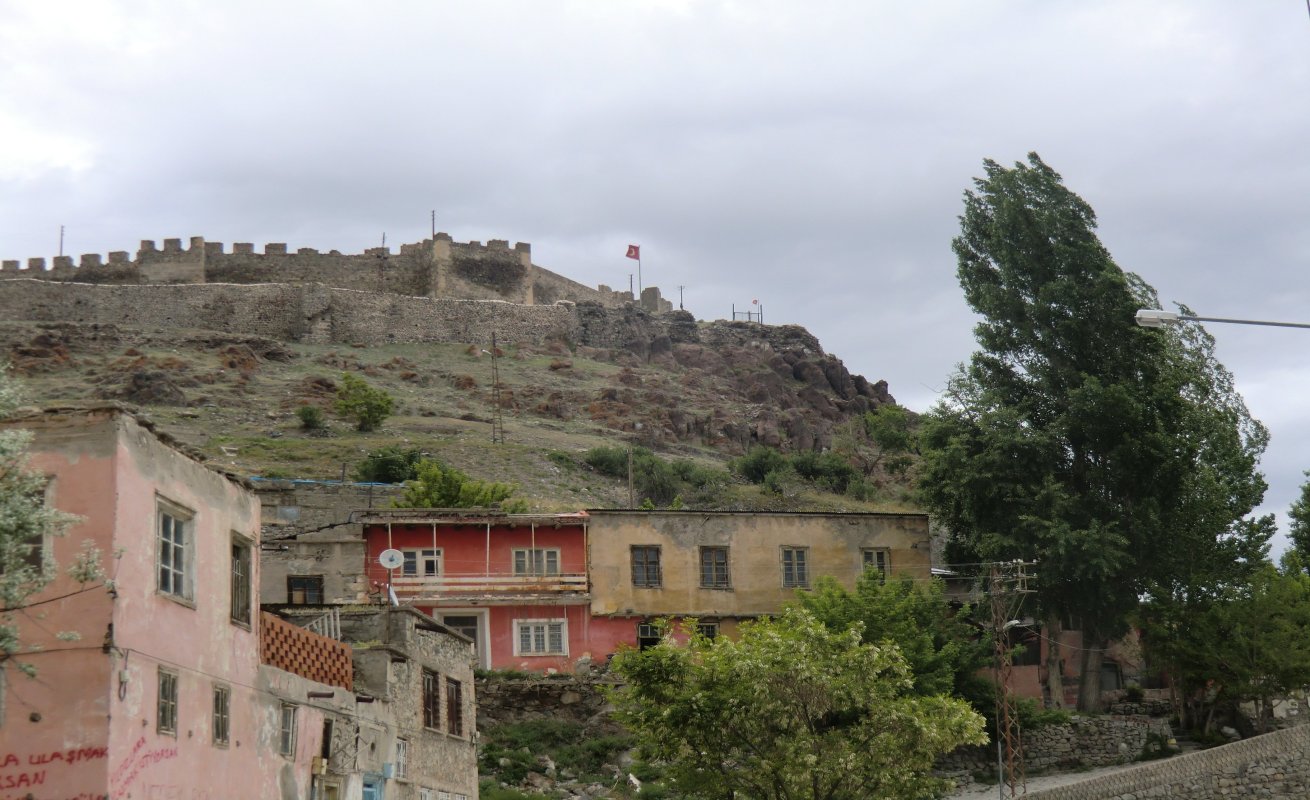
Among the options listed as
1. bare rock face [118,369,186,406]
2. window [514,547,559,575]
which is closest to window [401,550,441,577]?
window [514,547,559,575]

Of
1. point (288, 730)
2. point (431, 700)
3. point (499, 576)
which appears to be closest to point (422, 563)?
point (499, 576)

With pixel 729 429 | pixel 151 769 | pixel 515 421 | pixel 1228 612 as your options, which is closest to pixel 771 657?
pixel 151 769

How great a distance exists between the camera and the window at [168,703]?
1855cm

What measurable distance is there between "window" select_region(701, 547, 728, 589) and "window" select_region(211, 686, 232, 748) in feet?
86.8

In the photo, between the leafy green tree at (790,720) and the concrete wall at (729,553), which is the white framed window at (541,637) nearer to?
the concrete wall at (729,553)

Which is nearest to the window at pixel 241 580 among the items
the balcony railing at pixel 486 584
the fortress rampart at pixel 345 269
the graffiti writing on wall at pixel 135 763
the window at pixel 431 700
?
the graffiti writing on wall at pixel 135 763

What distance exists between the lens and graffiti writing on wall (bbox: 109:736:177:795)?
17.2 m

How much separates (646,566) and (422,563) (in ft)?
20.2

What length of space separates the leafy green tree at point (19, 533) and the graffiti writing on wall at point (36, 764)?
0.99 metres

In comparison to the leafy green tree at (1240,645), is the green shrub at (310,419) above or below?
above

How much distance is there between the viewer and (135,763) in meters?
17.7

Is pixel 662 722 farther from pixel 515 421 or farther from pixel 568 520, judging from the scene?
pixel 515 421

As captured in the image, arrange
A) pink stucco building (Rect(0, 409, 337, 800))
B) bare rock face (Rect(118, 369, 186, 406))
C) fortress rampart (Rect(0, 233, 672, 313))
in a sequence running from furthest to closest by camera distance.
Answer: fortress rampart (Rect(0, 233, 672, 313)), bare rock face (Rect(118, 369, 186, 406)), pink stucco building (Rect(0, 409, 337, 800))

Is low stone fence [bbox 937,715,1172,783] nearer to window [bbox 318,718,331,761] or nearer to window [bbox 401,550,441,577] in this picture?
window [bbox 401,550,441,577]
